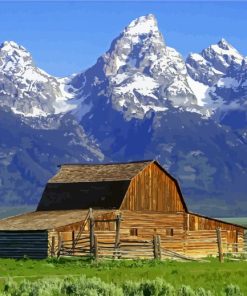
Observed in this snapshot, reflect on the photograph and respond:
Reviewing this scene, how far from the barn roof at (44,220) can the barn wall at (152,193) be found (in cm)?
439

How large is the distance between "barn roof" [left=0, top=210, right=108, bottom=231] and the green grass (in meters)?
8.47

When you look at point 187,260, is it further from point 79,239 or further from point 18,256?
point 18,256

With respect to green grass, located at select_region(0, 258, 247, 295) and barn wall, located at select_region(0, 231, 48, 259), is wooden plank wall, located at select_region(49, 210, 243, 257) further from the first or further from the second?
green grass, located at select_region(0, 258, 247, 295)

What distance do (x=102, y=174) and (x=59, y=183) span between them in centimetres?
429

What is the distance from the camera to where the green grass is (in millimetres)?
34969

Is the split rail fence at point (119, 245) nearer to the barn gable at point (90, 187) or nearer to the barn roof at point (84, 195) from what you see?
the barn roof at point (84, 195)

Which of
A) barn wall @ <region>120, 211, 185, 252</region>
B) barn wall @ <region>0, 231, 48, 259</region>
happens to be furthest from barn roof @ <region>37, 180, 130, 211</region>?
barn wall @ <region>0, 231, 48, 259</region>

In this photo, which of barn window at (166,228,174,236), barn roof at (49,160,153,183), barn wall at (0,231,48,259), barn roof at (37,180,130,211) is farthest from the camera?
barn window at (166,228,174,236)

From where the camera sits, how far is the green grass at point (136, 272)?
35.0 meters

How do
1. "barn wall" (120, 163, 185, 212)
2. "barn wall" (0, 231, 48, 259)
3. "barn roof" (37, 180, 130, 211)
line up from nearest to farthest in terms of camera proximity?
1. "barn wall" (0, 231, 48, 259)
2. "barn roof" (37, 180, 130, 211)
3. "barn wall" (120, 163, 185, 212)

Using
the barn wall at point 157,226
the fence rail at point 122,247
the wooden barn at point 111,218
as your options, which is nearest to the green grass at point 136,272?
the fence rail at point 122,247

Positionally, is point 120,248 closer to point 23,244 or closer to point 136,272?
point 23,244

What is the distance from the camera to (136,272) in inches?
1644

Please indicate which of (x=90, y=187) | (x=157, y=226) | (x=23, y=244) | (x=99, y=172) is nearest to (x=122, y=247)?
(x=23, y=244)
